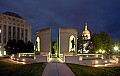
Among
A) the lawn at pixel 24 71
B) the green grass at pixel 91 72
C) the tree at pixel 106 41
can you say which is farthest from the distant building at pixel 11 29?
the green grass at pixel 91 72

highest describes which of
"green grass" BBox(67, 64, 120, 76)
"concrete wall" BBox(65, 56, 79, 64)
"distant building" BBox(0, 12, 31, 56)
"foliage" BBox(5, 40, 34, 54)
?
"distant building" BBox(0, 12, 31, 56)

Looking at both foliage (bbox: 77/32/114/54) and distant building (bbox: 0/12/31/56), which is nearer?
foliage (bbox: 77/32/114/54)

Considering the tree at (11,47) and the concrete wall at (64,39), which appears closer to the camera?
the concrete wall at (64,39)

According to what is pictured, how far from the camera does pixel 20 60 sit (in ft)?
117

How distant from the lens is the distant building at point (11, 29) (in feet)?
272

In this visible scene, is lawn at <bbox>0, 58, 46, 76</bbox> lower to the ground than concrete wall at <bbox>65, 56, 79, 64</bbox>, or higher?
lower

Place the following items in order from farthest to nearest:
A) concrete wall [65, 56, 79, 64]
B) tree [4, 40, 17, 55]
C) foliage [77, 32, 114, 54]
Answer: tree [4, 40, 17, 55]
foliage [77, 32, 114, 54]
concrete wall [65, 56, 79, 64]

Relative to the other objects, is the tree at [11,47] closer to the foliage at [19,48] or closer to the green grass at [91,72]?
the foliage at [19,48]

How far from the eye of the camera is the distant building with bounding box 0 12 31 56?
82.9 meters


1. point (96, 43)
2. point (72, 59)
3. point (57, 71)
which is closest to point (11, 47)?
point (96, 43)

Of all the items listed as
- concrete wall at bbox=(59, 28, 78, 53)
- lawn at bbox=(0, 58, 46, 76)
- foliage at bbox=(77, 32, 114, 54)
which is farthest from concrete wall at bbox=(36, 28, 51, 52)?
foliage at bbox=(77, 32, 114, 54)

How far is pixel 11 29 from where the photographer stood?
88.4 metres

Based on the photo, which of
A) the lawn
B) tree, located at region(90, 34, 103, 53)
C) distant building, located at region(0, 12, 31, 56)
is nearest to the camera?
the lawn

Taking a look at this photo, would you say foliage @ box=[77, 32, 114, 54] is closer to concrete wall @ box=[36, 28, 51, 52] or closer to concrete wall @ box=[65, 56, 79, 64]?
concrete wall @ box=[36, 28, 51, 52]
